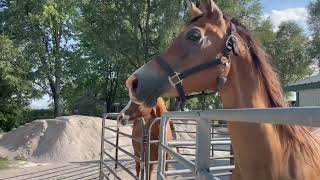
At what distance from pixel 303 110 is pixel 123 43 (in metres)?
24.8

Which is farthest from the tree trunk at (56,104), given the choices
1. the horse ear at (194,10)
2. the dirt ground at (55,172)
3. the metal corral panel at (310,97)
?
the horse ear at (194,10)

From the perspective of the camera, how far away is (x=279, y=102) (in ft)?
9.02

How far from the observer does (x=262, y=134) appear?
2.50 metres

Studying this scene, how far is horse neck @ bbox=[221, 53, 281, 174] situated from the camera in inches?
97.8

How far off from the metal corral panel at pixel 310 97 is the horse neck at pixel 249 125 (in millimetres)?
11657

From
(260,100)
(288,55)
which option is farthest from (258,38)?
(288,55)

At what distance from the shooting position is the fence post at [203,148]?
202 centimetres

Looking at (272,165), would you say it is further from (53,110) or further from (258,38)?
(53,110)

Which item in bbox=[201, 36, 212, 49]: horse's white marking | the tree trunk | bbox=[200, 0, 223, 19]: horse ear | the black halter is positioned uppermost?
the tree trunk

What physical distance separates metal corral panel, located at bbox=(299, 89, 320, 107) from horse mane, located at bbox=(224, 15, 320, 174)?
11534 millimetres

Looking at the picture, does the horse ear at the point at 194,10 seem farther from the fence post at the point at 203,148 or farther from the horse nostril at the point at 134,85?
the fence post at the point at 203,148

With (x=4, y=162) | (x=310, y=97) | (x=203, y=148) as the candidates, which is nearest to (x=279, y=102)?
(x=203, y=148)

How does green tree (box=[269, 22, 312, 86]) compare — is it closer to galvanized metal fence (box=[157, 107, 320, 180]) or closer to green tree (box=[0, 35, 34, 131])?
green tree (box=[0, 35, 34, 131])

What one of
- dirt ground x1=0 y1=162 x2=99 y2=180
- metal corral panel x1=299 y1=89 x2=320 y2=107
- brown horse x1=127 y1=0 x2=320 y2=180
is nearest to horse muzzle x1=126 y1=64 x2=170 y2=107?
brown horse x1=127 y1=0 x2=320 y2=180
